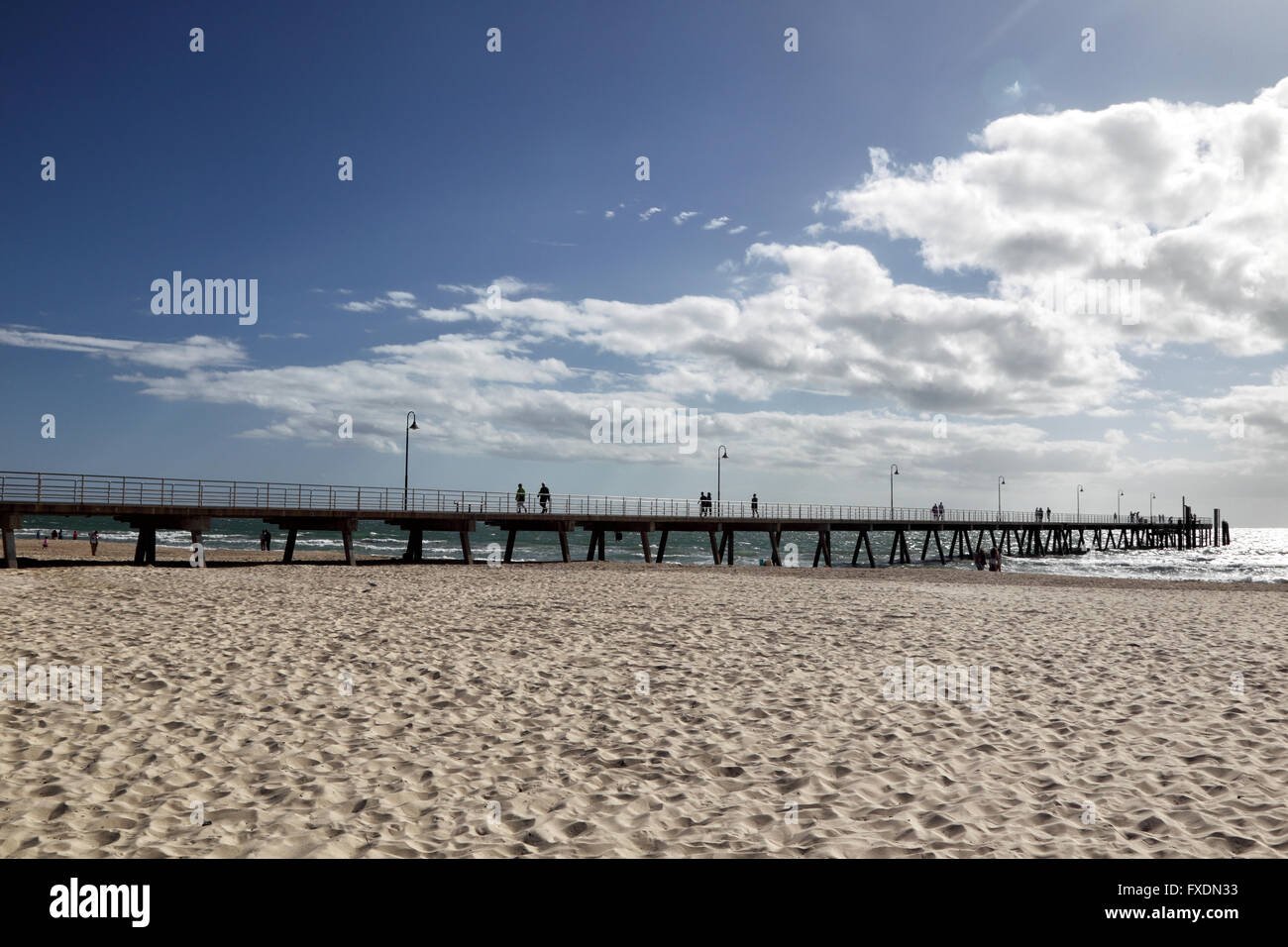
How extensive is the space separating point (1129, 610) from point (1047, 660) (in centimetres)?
805

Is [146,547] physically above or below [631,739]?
above

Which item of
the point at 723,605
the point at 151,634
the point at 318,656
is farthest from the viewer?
the point at 723,605

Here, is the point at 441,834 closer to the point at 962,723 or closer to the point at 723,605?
the point at 962,723

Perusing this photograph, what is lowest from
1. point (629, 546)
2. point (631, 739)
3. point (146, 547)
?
point (629, 546)

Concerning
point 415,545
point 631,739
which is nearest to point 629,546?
point 415,545

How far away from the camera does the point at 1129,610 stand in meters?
16.6

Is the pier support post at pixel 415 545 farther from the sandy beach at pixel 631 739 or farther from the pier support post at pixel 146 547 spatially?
the sandy beach at pixel 631 739

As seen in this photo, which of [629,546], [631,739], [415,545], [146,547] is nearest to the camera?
[631,739]

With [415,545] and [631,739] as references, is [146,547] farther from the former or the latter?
[631,739]

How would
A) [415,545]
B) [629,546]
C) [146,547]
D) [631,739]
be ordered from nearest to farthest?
[631,739] < [146,547] < [415,545] < [629,546]

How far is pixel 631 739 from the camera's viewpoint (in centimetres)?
684

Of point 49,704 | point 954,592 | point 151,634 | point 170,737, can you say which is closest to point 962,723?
point 170,737
